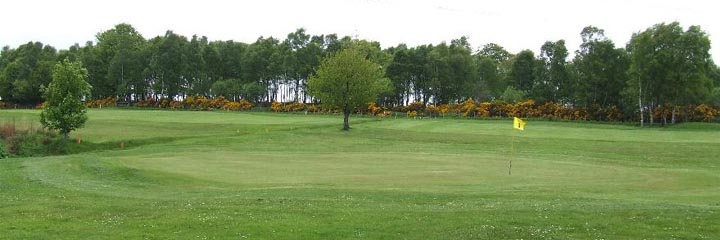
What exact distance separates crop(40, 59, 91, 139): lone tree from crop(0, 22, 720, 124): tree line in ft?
198

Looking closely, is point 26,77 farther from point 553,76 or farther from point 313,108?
point 553,76

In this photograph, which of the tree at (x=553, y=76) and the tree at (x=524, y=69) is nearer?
the tree at (x=553, y=76)

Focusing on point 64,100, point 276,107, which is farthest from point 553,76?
point 64,100

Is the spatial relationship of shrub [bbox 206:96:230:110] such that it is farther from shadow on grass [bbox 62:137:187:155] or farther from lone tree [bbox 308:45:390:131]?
shadow on grass [bbox 62:137:187:155]

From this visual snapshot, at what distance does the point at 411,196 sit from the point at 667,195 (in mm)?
9456

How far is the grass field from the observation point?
15.4 m

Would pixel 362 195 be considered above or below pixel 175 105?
below

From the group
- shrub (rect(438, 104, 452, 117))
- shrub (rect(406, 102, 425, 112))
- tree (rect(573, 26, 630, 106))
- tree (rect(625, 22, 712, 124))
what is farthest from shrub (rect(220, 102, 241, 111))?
tree (rect(625, 22, 712, 124))

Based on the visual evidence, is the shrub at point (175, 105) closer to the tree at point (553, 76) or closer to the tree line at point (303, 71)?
the tree line at point (303, 71)

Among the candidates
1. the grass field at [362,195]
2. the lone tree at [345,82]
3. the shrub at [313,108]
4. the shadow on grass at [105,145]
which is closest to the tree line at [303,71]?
the shrub at [313,108]

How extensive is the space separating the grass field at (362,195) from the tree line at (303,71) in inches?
1849

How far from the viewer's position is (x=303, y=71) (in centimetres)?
12719

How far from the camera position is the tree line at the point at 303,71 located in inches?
3848

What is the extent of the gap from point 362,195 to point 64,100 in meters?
37.8
